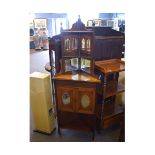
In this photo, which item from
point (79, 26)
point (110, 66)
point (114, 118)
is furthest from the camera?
point (114, 118)

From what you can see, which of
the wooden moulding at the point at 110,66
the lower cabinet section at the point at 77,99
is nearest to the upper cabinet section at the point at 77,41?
the wooden moulding at the point at 110,66

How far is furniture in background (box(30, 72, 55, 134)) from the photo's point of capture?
1764 mm

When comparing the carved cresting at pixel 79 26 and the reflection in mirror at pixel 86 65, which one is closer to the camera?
the carved cresting at pixel 79 26

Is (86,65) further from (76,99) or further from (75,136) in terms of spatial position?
(75,136)

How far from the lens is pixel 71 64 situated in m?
1.81

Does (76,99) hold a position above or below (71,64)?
below

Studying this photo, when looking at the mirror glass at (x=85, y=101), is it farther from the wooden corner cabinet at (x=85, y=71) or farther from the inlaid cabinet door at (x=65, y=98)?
the inlaid cabinet door at (x=65, y=98)

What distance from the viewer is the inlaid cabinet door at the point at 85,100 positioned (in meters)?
1.64

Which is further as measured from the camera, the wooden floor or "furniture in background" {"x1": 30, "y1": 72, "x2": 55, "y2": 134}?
the wooden floor

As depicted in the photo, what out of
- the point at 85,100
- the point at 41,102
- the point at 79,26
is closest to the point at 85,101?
the point at 85,100

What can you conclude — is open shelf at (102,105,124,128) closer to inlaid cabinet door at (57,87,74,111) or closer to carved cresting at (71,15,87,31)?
inlaid cabinet door at (57,87,74,111)

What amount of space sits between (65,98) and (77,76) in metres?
0.24

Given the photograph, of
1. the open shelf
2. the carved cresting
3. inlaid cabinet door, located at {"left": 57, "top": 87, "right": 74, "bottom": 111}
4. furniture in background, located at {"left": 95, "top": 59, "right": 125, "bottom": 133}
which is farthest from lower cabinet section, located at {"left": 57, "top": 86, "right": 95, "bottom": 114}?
the carved cresting

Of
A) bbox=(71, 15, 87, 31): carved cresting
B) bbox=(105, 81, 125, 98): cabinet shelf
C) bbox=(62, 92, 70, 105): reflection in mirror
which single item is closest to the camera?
bbox=(71, 15, 87, 31): carved cresting
